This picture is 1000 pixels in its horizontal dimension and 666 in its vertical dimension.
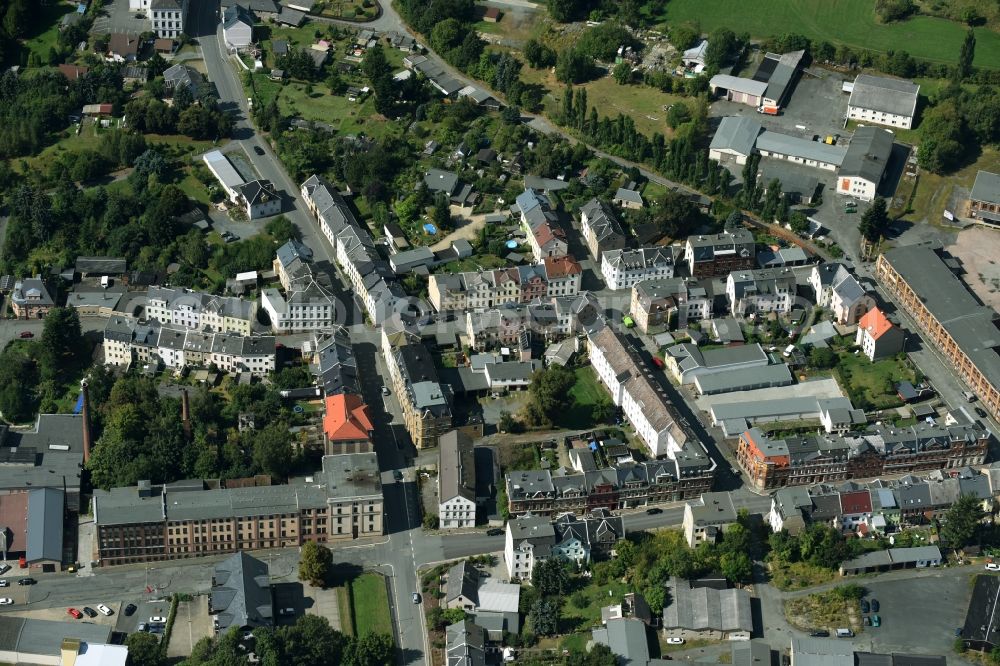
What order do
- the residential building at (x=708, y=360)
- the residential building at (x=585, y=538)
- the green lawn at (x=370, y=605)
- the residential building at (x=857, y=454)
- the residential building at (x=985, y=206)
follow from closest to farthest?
the green lawn at (x=370, y=605), the residential building at (x=585, y=538), the residential building at (x=857, y=454), the residential building at (x=708, y=360), the residential building at (x=985, y=206)

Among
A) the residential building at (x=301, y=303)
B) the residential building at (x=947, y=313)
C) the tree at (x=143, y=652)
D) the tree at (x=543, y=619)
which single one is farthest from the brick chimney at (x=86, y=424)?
the residential building at (x=947, y=313)

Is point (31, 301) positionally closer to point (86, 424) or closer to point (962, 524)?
point (86, 424)

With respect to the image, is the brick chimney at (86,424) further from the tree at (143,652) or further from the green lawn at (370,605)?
the green lawn at (370,605)

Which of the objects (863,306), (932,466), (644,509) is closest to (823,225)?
(863,306)

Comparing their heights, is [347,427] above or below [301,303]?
below

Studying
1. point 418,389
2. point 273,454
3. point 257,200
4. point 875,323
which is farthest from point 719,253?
point 273,454

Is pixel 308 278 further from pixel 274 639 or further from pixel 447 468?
pixel 274 639
